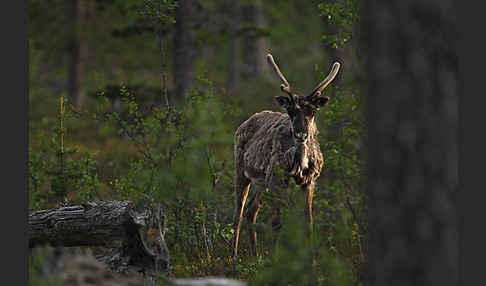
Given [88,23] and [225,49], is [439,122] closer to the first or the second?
[88,23]

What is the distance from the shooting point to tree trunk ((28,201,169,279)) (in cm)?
679

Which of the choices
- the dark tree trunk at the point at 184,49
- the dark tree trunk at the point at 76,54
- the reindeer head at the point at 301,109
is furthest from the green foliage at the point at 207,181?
the dark tree trunk at the point at 76,54

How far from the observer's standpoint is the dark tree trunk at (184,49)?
48.9 ft

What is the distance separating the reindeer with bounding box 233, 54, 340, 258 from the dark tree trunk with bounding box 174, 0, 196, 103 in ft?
18.6

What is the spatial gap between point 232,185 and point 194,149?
11.2ft

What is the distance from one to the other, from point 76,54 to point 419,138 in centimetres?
2014

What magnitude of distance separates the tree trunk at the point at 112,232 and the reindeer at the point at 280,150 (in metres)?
1.75

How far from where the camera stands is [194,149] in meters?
8.13

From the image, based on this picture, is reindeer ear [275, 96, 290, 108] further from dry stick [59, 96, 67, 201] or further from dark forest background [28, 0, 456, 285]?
dry stick [59, 96, 67, 201]

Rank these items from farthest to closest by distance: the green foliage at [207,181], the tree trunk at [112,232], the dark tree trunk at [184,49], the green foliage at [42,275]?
the dark tree trunk at [184,49]
the tree trunk at [112,232]
the green foliage at [207,181]
the green foliage at [42,275]

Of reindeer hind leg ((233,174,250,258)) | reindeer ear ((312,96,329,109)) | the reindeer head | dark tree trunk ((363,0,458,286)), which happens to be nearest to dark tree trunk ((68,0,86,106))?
reindeer hind leg ((233,174,250,258))

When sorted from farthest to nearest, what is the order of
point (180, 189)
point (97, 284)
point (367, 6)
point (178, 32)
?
point (178, 32) < point (180, 189) < point (97, 284) < point (367, 6)

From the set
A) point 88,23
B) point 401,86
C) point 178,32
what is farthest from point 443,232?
point 88,23

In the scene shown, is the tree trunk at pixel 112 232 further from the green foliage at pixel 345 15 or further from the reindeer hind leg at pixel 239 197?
the green foliage at pixel 345 15
